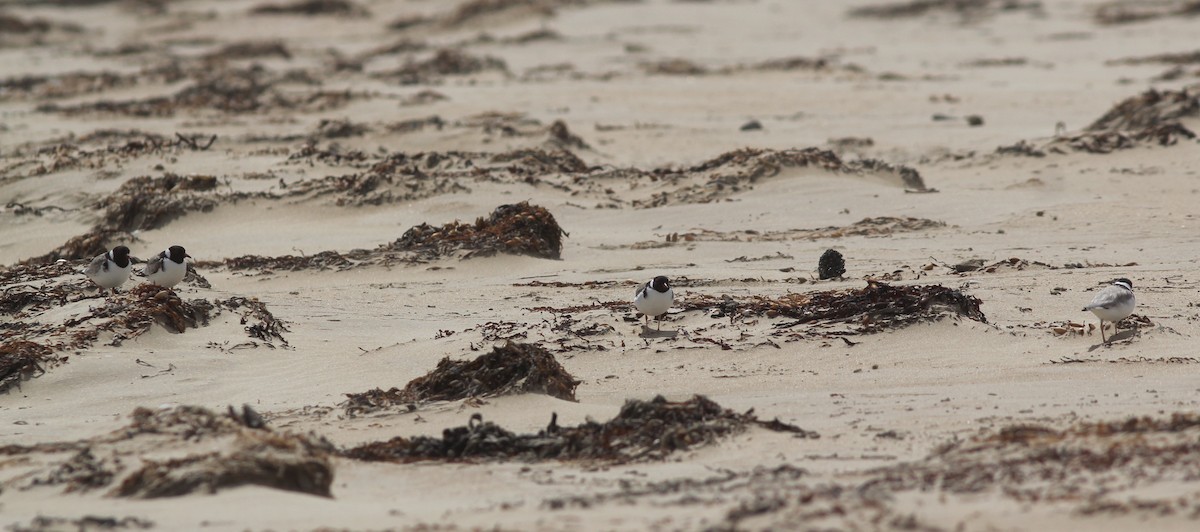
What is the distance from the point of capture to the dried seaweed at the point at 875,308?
7852 mm

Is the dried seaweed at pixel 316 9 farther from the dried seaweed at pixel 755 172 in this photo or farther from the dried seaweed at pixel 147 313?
the dried seaweed at pixel 147 313

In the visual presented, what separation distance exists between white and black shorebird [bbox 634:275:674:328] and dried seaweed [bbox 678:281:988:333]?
462 millimetres

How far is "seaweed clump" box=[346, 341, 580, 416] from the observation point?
698 centimetres

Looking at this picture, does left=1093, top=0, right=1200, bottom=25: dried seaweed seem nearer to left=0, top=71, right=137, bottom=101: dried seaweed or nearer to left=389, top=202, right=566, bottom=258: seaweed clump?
left=0, top=71, right=137, bottom=101: dried seaweed

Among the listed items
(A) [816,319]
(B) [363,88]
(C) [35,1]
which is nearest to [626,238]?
(A) [816,319]

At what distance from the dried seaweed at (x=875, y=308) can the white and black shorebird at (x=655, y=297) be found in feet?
1.51

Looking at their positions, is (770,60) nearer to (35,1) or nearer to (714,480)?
(714,480)

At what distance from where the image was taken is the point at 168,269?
29.2ft

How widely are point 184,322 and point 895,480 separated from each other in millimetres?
4940

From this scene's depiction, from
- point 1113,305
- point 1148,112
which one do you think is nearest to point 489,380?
point 1113,305

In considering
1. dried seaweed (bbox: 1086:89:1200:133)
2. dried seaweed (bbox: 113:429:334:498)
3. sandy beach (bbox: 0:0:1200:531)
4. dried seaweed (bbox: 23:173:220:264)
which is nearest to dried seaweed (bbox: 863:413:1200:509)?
sandy beach (bbox: 0:0:1200:531)

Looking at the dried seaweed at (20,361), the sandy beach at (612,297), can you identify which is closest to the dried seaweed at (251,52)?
the sandy beach at (612,297)

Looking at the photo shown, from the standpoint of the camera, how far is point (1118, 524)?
432 cm

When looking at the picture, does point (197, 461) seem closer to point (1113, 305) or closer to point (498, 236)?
point (1113, 305)
